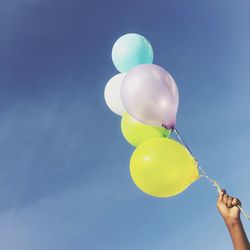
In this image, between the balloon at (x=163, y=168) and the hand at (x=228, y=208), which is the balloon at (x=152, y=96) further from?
the hand at (x=228, y=208)

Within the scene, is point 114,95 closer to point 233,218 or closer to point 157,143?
point 157,143

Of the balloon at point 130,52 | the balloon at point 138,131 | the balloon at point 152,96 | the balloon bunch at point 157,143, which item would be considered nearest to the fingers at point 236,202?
the balloon bunch at point 157,143

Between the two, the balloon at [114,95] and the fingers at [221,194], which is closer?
the fingers at [221,194]

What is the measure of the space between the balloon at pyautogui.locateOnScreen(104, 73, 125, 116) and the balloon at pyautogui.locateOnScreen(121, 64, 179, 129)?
0.98 metres

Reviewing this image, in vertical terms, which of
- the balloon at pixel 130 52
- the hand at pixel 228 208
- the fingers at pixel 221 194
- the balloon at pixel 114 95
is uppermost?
the balloon at pixel 130 52

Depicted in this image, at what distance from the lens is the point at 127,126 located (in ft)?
20.1

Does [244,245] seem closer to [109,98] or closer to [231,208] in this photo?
[231,208]

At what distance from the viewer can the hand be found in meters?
3.79

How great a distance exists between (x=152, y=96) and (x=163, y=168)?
1.07m

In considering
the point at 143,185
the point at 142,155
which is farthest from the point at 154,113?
the point at 143,185

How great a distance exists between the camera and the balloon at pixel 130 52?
671 centimetres

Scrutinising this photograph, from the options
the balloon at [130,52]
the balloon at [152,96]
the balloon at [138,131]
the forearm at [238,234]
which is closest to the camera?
the forearm at [238,234]

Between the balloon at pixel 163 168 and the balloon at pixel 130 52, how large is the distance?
2119 millimetres

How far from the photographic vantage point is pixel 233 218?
148 inches
